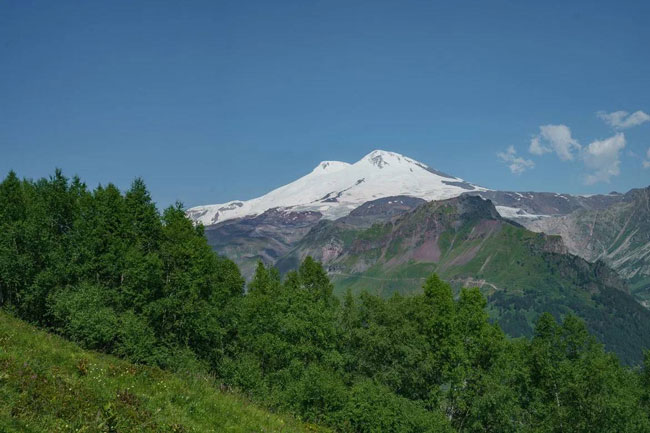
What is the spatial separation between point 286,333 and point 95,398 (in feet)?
96.9

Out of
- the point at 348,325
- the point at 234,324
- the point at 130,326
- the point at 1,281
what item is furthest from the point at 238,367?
the point at 1,281

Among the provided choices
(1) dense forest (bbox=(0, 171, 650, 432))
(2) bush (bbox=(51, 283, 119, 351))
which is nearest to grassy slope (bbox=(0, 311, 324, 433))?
(2) bush (bbox=(51, 283, 119, 351))

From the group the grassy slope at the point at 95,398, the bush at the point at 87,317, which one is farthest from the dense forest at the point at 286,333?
the grassy slope at the point at 95,398

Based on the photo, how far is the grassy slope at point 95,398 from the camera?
13180mm

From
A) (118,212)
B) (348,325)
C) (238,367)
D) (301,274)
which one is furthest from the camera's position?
(301,274)

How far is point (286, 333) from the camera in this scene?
44.3 m

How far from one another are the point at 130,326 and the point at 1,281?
15.7 meters

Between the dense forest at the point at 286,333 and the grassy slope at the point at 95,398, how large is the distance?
471 inches

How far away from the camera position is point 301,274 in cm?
6138

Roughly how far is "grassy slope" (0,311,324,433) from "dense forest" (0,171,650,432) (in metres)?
12.0

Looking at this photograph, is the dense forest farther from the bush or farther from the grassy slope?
the grassy slope

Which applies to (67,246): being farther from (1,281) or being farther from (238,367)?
(238,367)

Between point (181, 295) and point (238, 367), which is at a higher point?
point (181, 295)

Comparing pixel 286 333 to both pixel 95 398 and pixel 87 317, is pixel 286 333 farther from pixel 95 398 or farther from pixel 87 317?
pixel 95 398
